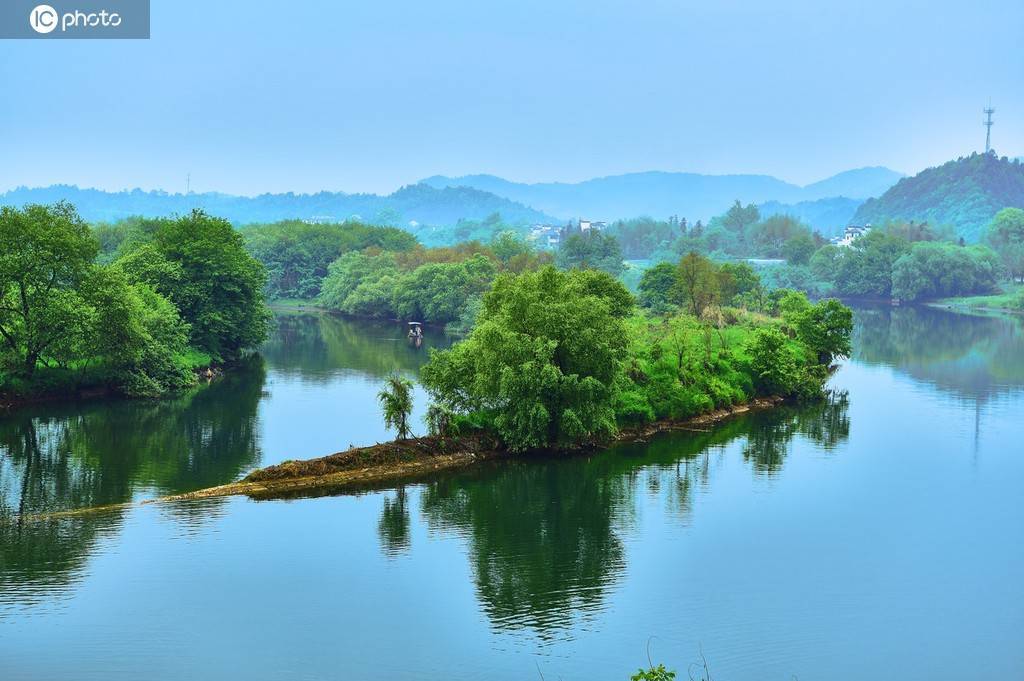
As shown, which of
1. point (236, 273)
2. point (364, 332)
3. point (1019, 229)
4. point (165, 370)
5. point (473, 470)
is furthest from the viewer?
point (1019, 229)

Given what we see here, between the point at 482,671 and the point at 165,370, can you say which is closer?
the point at 482,671

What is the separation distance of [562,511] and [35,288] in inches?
878

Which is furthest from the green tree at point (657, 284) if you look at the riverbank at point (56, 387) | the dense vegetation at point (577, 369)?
the riverbank at point (56, 387)

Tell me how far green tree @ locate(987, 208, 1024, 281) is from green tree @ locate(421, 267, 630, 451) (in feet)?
307

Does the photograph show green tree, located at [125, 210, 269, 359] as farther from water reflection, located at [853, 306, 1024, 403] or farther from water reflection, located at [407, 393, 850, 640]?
water reflection, located at [853, 306, 1024, 403]

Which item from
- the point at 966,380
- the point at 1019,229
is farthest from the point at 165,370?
the point at 1019,229

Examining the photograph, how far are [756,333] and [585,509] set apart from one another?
17.5 meters

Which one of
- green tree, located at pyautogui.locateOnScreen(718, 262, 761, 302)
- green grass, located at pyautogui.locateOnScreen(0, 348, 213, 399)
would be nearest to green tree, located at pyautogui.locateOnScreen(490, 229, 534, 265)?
green tree, located at pyautogui.locateOnScreen(718, 262, 761, 302)

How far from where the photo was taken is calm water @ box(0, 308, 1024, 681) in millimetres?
20250

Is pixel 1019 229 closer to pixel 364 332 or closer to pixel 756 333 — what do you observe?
pixel 364 332

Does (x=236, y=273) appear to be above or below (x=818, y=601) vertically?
above

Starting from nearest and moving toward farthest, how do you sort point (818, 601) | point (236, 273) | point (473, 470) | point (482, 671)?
point (482, 671)
point (818, 601)
point (473, 470)
point (236, 273)

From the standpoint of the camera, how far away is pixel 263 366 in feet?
175

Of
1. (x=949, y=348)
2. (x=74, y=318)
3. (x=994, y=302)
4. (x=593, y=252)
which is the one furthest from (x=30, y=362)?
(x=994, y=302)
